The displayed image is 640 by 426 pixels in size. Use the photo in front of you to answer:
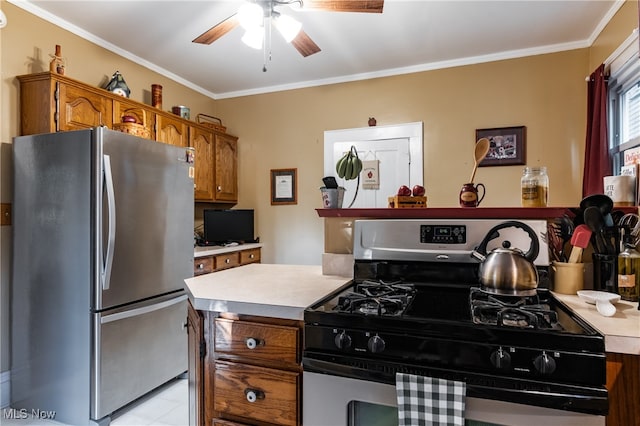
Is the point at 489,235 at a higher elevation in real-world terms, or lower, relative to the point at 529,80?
lower

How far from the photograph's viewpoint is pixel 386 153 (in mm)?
3648

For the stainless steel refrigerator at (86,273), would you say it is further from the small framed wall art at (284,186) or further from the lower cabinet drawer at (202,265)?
the small framed wall art at (284,186)

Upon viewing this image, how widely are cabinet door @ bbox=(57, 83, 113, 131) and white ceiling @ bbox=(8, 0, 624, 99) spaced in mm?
578

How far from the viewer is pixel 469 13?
2582 mm

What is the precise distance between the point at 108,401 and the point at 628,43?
379 centimetres

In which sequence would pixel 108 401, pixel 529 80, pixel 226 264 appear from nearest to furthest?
pixel 108 401 → pixel 529 80 → pixel 226 264

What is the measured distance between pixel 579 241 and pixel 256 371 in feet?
4.11

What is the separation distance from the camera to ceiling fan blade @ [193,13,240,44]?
7.11 ft

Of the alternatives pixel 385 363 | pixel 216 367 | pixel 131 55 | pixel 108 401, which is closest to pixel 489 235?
pixel 385 363

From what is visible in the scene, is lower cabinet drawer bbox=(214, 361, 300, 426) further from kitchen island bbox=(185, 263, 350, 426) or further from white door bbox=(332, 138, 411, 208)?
white door bbox=(332, 138, 411, 208)

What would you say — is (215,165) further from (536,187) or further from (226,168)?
(536,187)

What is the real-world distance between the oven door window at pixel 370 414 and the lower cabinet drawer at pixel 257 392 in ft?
0.61

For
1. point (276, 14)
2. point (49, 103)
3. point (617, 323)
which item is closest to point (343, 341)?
point (617, 323)

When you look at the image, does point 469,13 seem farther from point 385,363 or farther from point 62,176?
point 62,176
